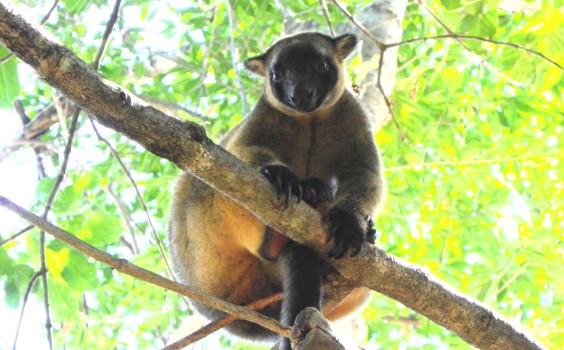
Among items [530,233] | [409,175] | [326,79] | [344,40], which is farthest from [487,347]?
[409,175]

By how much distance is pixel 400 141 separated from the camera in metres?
6.22

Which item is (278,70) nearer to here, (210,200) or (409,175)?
(210,200)

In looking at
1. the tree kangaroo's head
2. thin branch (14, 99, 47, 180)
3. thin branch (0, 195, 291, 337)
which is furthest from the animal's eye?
thin branch (14, 99, 47, 180)

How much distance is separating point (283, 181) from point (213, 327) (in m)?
0.87

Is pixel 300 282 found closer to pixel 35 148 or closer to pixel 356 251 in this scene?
pixel 356 251

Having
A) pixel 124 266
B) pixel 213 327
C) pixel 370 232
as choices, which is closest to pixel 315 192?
pixel 370 232

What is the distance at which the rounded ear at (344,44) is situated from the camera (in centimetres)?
552

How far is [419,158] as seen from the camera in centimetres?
777

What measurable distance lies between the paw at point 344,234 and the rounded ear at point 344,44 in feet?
7.23

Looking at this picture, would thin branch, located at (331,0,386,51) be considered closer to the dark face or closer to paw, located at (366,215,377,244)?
the dark face

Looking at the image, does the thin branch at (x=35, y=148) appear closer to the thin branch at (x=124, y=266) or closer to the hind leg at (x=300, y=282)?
the hind leg at (x=300, y=282)

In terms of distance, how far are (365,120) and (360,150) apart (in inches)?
13.2

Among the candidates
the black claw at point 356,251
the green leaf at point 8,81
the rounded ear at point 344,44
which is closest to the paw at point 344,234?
the black claw at point 356,251

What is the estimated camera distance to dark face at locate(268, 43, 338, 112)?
15.4ft
